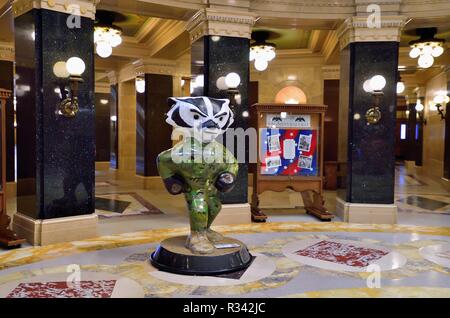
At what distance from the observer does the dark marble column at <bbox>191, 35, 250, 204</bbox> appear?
6641 millimetres

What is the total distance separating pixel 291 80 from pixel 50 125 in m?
7.68

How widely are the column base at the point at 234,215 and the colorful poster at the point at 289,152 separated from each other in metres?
0.78

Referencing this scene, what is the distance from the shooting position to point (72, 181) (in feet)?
18.3

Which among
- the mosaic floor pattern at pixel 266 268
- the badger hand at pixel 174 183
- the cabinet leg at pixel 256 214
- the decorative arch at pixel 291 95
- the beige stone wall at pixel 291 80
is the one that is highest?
the beige stone wall at pixel 291 80

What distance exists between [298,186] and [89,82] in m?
3.79

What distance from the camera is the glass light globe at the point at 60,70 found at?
17.5 ft

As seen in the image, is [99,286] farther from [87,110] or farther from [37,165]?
[87,110]

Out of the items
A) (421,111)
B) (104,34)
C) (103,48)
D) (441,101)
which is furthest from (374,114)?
(421,111)

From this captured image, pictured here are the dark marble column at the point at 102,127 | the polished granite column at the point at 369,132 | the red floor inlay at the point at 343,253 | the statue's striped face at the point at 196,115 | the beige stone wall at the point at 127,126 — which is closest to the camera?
the statue's striped face at the point at 196,115

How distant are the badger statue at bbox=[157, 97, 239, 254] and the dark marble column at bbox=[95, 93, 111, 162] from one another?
13.5 m

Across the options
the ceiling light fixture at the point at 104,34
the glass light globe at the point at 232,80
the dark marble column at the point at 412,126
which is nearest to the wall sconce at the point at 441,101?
the dark marble column at the point at 412,126

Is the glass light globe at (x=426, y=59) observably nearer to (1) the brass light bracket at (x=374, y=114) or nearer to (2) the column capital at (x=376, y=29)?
(2) the column capital at (x=376, y=29)

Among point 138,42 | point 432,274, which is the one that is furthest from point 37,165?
point 138,42

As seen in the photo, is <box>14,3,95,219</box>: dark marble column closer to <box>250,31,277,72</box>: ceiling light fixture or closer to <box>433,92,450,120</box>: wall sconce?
<box>250,31,277,72</box>: ceiling light fixture
